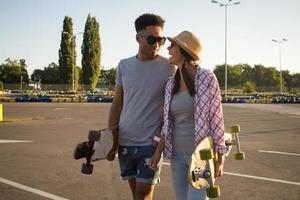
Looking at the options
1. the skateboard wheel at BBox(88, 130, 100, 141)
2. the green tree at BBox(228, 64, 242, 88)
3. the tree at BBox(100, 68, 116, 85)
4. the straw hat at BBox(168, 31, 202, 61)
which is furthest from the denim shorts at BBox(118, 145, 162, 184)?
the tree at BBox(100, 68, 116, 85)

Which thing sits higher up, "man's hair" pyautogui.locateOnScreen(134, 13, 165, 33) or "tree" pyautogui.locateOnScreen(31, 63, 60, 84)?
"tree" pyautogui.locateOnScreen(31, 63, 60, 84)

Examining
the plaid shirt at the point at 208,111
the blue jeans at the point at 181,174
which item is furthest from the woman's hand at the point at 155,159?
the plaid shirt at the point at 208,111

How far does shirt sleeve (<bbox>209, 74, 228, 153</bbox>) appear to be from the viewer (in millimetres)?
3164

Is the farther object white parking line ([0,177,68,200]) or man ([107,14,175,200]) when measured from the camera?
white parking line ([0,177,68,200])

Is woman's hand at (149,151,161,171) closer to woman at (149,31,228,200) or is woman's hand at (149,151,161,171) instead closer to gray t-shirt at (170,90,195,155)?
woman at (149,31,228,200)

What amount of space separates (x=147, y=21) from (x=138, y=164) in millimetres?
1229

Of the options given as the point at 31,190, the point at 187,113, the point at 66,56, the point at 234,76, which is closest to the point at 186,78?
the point at 187,113

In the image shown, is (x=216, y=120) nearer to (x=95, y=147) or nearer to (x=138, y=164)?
(x=138, y=164)

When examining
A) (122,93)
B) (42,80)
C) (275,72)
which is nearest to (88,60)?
(42,80)

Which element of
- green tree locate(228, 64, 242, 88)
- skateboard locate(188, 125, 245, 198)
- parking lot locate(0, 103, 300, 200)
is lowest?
parking lot locate(0, 103, 300, 200)

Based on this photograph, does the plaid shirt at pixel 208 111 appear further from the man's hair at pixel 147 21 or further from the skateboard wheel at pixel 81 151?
Answer: the skateboard wheel at pixel 81 151

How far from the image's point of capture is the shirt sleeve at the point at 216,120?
3.16m

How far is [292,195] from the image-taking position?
18.9 ft

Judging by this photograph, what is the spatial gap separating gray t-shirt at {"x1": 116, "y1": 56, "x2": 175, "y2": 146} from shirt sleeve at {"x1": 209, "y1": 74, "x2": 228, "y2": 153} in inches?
22.3
